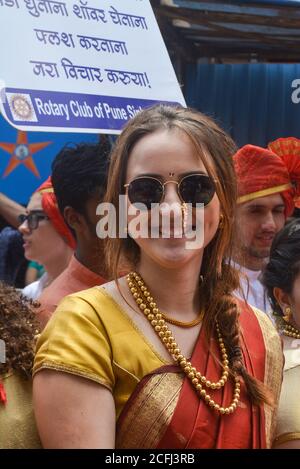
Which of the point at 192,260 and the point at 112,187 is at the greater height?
the point at 112,187

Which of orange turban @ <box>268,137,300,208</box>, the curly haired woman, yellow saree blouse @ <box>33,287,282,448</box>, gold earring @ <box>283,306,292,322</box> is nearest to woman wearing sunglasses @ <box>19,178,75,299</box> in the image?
orange turban @ <box>268,137,300,208</box>

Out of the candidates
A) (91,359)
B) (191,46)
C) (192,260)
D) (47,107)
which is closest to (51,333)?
(91,359)

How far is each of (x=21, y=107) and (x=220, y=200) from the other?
104 cm

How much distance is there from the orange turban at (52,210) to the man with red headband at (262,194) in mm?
701

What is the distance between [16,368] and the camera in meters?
1.65

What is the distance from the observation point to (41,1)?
8.48ft

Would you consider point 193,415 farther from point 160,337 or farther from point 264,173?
point 264,173

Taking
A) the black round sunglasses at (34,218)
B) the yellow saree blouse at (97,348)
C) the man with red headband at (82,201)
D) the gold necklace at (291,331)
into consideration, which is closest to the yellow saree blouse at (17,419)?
the yellow saree blouse at (97,348)

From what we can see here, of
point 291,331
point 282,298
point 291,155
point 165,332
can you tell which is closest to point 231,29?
point 291,155

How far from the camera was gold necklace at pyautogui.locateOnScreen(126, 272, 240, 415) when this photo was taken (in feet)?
5.08

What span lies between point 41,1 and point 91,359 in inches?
60.5

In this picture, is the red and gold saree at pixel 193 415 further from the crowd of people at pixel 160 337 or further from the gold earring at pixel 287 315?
the gold earring at pixel 287 315

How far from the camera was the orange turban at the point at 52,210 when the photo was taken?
9.95 ft
